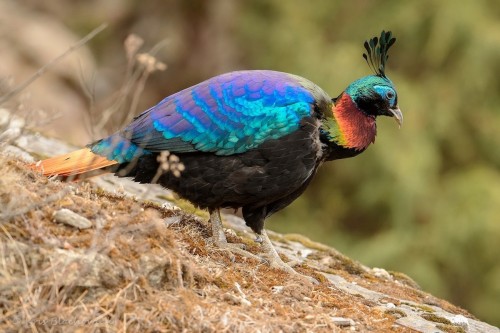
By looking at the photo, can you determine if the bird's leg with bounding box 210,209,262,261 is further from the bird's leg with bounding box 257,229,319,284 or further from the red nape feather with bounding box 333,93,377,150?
the red nape feather with bounding box 333,93,377,150

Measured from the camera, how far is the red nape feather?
5043 millimetres

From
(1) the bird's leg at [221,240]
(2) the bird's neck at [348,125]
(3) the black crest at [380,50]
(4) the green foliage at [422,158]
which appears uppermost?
(4) the green foliage at [422,158]

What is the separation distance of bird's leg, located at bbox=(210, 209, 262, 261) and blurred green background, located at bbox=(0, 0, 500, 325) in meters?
6.12

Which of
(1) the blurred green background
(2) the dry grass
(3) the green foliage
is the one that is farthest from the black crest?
(3) the green foliage

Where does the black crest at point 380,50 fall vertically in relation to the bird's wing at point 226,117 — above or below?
above

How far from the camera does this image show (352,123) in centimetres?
508

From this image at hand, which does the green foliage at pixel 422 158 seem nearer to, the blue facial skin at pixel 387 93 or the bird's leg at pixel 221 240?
the blue facial skin at pixel 387 93

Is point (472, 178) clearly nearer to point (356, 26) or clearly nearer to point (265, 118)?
point (356, 26)

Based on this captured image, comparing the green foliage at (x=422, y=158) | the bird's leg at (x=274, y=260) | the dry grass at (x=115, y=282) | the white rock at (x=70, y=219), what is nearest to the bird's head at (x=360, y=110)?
the bird's leg at (x=274, y=260)

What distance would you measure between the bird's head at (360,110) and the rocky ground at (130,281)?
3.10 feet

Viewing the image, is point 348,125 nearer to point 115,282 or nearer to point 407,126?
point 115,282

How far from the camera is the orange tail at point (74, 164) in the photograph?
4719 mm

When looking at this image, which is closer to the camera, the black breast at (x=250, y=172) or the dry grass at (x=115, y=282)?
the dry grass at (x=115, y=282)

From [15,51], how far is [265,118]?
29.5ft
